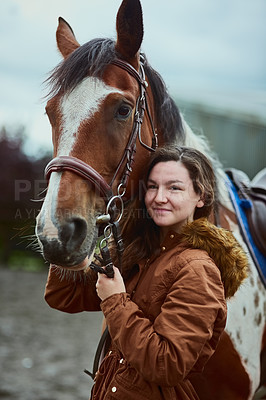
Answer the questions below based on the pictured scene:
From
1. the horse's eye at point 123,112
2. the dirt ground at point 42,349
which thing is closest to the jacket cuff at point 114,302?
the horse's eye at point 123,112

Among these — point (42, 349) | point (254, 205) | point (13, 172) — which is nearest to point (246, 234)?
point (254, 205)

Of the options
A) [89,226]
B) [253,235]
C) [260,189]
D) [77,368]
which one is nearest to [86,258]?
[89,226]

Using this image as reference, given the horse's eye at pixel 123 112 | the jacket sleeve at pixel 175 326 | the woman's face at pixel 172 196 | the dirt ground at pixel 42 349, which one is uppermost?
the horse's eye at pixel 123 112

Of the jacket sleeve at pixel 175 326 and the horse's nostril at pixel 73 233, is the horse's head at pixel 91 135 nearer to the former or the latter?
the horse's nostril at pixel 73 233

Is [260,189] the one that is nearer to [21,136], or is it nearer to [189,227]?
[189,227]

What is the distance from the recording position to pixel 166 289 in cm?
178

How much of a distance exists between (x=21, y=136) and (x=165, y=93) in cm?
1262

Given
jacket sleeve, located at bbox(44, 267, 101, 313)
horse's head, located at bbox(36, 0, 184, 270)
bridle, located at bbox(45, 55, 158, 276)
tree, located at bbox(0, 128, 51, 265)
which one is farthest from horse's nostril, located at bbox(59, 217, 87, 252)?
tree, located at bbox(0, 128, 51, 265)

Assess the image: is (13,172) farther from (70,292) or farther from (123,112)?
(123,112)

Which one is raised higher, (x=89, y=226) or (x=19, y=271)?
(x=89, y=226)

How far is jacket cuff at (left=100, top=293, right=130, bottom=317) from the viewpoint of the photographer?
5.58 feet

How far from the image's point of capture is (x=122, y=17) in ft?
6.86

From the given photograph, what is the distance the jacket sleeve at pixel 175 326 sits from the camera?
61.6 inches

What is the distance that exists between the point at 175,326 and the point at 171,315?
0.14 feet
